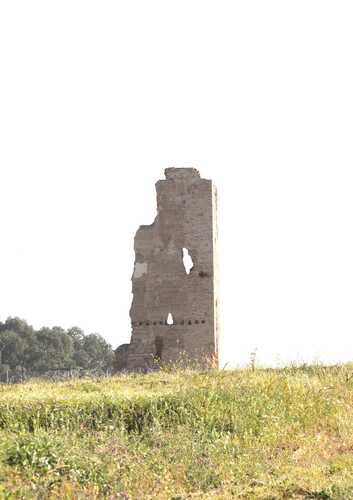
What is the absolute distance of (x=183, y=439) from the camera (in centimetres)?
828

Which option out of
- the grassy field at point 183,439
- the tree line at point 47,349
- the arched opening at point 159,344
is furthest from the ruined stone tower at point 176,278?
the tree line at point 47,349

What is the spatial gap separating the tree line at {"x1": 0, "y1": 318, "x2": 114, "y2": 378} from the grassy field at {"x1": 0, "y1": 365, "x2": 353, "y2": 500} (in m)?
34.5

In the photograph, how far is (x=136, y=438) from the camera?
8.53 m

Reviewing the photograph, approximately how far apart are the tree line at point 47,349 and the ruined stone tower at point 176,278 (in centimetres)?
2463

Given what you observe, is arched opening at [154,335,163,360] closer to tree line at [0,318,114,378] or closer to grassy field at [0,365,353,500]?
grassy field at [0,365,353,500]

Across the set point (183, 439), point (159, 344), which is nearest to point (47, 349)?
point (159, 344)

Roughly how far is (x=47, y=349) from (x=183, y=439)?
39586 mm

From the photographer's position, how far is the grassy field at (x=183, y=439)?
705 cm

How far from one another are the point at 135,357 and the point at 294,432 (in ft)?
37.1

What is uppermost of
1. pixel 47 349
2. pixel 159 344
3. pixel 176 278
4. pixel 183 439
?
pixel 176 278

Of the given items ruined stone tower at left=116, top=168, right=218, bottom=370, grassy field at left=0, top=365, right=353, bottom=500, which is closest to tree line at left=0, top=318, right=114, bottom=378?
ruined stone tower at left=116, top=168, right=218, bottom=370

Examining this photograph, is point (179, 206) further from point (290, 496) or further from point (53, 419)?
point (290, 496)

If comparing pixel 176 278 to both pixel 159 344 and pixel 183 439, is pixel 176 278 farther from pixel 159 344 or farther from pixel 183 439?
pixel 183 439

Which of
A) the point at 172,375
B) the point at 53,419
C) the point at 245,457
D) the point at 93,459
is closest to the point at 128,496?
the point at 93,459
